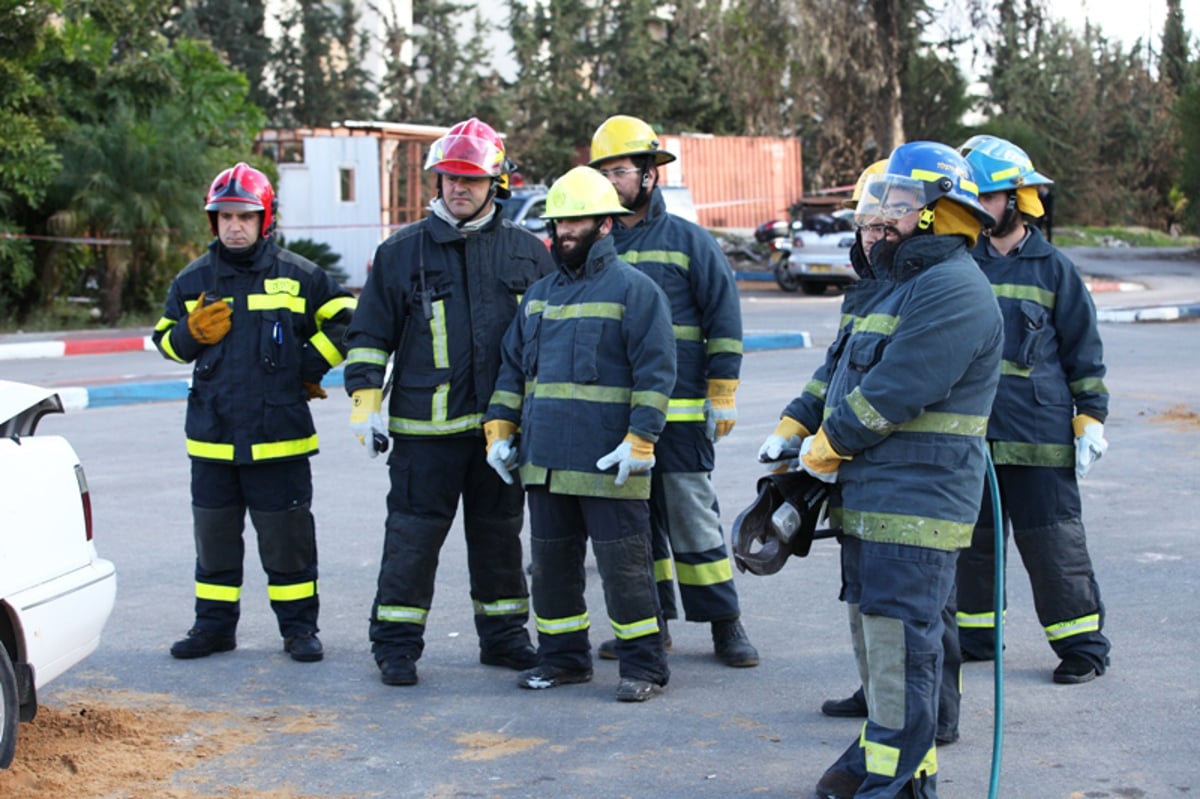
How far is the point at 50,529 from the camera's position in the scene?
470 centimetres

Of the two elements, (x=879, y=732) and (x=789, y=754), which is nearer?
(x=879, y=732)

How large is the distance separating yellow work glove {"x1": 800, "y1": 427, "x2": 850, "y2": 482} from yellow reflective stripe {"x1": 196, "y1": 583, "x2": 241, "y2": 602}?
283cm

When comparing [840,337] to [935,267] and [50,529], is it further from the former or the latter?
[50,529]

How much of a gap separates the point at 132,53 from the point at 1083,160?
103ft

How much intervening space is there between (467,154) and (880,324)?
83.5 inches

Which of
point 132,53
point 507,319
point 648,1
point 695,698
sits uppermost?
point 648,1

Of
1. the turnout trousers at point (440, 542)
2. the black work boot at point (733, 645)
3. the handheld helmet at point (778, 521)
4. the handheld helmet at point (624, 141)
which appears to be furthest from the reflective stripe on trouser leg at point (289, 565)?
the handheld helmet at point (778, 521)

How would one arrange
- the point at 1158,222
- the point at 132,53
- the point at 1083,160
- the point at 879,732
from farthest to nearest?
the point at 1158,222
the point at 1083,160
the point at 132,53
the point at 879,732

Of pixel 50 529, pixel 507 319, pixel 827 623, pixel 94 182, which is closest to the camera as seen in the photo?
pixel 50 529

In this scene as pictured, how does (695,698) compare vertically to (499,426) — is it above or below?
below

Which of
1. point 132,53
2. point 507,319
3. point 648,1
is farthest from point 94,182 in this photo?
point 648,1

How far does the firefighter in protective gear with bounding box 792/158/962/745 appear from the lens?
449cm

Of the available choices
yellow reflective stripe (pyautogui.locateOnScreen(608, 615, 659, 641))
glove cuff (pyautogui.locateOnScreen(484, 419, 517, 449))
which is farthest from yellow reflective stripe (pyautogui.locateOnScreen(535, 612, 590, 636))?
glove cuff (pyautogui.locateOnScreen(484, 419, 517, 449))

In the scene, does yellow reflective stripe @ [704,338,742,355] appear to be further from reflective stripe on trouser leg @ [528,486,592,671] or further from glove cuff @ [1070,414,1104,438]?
glove cuff @ [1070,414,1104,438]
